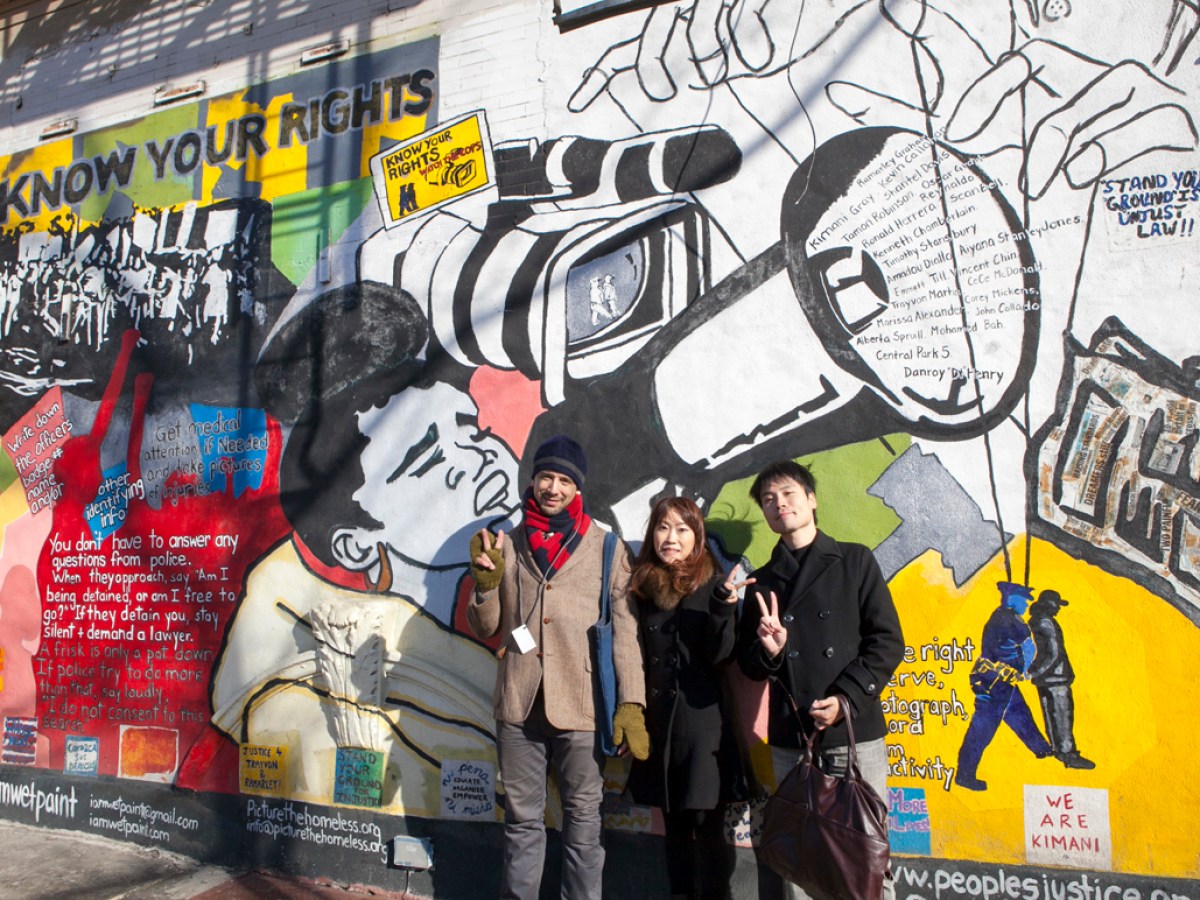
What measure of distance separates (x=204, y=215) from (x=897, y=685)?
4.41 metres

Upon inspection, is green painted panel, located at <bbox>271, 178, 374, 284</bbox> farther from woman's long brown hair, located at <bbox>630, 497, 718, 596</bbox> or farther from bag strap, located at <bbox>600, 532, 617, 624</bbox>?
woman's long brown hair, located at <bbox>630, 497, 718, 596</bbox>

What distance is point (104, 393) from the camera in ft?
18.0

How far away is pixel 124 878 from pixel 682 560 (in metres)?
3.39

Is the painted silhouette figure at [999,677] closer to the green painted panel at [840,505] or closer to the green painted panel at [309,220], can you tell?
the green painted panel at [840,505]

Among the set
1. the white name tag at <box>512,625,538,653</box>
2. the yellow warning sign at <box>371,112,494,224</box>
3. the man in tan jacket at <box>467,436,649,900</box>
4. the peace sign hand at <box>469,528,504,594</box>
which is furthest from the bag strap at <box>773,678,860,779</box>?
the yellow warning sign at <box>371,112,494,224</box>

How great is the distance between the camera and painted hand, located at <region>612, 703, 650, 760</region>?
3.34m

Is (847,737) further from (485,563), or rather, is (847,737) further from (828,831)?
(485,563)

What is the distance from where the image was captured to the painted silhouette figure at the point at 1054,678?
338 centimetres

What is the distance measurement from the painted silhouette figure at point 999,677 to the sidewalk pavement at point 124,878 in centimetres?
254

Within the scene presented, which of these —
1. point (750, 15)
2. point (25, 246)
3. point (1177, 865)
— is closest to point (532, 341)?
point (750, 15)

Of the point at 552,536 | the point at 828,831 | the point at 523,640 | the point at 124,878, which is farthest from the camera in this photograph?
the point at 124,878

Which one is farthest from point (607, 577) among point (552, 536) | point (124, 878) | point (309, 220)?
point (124, 878)

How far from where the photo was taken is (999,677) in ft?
11.4

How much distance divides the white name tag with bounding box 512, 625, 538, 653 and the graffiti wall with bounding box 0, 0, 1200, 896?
78cm
